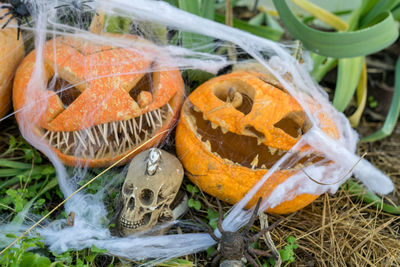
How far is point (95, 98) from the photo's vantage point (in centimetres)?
144

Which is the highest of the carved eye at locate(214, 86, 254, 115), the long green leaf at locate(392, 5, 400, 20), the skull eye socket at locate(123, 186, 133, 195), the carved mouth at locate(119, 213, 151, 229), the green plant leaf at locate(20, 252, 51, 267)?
the long green leaf at locate(392, 5, 400, 20)

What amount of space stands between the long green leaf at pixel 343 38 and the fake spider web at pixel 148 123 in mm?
123

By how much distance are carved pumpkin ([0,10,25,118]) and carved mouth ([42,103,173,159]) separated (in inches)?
10.9

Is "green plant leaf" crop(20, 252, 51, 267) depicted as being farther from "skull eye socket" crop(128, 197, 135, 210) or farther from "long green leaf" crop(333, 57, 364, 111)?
"long green leaf" crop(333, 57, 364, 111)

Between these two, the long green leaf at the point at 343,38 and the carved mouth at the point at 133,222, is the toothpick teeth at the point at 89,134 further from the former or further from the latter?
the long green leaf at the point at 343,38

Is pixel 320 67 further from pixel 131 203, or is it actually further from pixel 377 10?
pixel 131 203

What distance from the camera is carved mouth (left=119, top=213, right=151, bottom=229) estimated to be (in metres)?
1.36

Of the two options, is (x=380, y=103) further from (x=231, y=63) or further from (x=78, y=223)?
(x=78, y=223)

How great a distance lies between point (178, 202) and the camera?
5.03 feet

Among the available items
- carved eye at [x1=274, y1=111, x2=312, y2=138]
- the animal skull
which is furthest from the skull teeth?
carved eye at [x1=274, y1=111, x2=312, y2=138]

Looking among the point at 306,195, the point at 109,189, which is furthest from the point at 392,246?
the point at 109,189

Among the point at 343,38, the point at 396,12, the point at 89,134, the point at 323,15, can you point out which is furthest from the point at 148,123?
the point at 396,12

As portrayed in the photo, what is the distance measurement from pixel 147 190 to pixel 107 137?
30cm

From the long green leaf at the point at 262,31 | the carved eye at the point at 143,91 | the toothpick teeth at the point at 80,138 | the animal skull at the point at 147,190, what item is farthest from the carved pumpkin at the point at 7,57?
the long green leaf at the point at 262,31
